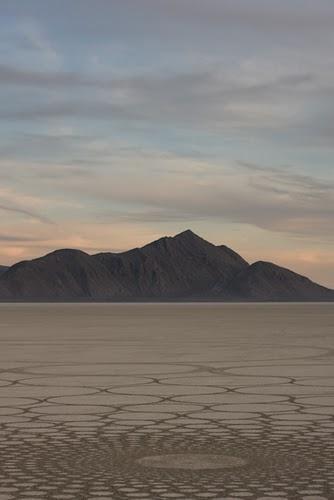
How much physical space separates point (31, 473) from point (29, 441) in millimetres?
1352

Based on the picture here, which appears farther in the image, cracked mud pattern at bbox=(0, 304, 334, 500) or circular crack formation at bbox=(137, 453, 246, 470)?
circular crack formation at bbox=(137, 453, 246, 470)

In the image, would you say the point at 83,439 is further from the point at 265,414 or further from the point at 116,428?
the point at 265,414

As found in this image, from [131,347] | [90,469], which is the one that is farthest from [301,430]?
[131,347]

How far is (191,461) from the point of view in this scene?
691 cm

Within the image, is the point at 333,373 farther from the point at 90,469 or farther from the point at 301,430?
the point at 90,469

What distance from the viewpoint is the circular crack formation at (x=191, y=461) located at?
6.72 m

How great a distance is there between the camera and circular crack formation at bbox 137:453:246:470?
22.0 ft

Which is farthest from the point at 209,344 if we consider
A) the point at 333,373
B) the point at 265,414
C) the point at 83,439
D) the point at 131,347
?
the point at 83,439

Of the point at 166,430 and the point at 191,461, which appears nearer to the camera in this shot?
the point at 191,461

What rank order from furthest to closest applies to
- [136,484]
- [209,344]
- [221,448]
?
[209,344] → [221,448] → [136,484]

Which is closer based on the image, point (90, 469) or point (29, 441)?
point (90, 469)

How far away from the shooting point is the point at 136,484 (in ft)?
20.0

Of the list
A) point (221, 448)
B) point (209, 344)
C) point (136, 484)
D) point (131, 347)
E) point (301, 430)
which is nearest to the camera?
point (136, 484)

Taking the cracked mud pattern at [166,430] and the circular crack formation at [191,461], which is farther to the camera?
→ the circular crack formation at [191,461]
